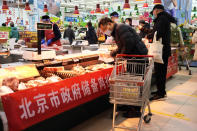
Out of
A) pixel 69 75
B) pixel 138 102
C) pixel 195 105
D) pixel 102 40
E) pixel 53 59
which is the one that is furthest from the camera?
pixel 102 40

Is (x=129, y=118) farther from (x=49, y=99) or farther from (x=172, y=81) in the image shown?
(x=172, y=81)

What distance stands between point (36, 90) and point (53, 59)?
129 centimetres

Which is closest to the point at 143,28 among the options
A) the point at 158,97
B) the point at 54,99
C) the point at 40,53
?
the point at 158,97

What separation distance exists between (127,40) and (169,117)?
1810 mm

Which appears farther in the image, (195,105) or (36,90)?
(195,105)

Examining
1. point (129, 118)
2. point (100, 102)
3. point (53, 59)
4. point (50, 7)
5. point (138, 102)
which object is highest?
point (50, 7)

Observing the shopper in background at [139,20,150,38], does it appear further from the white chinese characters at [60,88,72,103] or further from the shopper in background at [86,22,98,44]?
the white chinese characters at [60,88,72,103]

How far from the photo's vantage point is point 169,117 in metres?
4.08

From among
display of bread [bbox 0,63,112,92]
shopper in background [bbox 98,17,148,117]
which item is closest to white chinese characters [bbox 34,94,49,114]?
display of bread [bbox 0,63,112,92]

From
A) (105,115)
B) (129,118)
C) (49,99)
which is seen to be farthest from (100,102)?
(49,99)

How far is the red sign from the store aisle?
0.55 m

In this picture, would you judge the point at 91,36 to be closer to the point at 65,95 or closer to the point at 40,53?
the point at 40,53

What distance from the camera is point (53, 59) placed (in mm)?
3809

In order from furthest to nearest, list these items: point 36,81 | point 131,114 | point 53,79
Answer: point 131,114
point 53,79
point 36,81
